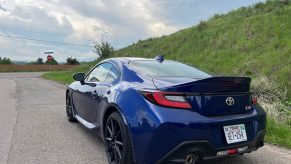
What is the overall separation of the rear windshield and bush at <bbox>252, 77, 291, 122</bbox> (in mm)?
3025

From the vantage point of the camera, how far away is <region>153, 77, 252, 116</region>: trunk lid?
3.66 meters

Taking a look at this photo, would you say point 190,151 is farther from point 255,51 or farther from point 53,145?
point 255,51

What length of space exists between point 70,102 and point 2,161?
2.53 metres

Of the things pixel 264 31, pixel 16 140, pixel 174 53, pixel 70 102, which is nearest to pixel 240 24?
pixel 264 31

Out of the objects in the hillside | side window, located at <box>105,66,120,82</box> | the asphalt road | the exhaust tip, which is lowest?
the asphalt road

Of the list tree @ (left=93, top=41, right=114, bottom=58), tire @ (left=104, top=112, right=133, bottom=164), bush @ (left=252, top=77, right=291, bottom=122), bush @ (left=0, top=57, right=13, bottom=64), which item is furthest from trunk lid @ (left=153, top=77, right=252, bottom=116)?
bush @ (left=0, top=57, right=13, bottom=64)

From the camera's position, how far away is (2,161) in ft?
15.0

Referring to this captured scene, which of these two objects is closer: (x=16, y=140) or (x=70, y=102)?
(x=16, y=140)

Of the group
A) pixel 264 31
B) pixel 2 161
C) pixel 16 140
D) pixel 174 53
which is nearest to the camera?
pixel 2 161

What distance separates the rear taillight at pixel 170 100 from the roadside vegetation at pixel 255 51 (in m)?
2.67

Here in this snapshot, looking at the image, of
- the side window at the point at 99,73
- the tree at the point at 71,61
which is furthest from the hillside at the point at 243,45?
the tree at the point at 71,61

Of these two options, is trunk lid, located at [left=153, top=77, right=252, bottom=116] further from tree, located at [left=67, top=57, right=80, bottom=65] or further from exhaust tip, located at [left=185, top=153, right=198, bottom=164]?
tree, located at [left=67, top=57, right=80, bottom=65]

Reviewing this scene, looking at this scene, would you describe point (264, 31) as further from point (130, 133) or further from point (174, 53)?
→ point (130, 133)

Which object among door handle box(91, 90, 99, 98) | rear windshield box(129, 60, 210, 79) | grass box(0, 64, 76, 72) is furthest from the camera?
grass box(0, 64, 76, 72)
